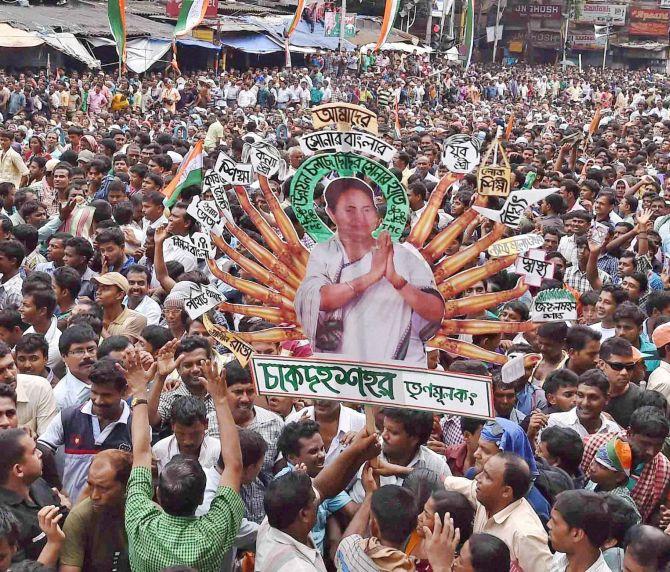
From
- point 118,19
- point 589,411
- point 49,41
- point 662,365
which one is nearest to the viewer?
point 589,411

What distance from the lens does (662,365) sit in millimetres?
6535

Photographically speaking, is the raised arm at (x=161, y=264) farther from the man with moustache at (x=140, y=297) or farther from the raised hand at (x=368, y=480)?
the raised hand at (x=368, y=480)

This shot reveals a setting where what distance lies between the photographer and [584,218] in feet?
32.3

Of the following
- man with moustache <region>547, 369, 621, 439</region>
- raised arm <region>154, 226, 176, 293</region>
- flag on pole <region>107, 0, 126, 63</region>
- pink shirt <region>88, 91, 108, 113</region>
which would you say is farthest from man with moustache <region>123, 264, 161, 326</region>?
pink shirt <region>88, 91, 108, 113</region>

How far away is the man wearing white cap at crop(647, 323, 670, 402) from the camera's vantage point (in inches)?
251

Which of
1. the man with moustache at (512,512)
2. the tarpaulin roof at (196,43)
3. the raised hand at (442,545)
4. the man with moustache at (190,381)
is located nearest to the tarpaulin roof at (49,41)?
the tarpaulin roof at (196,43)

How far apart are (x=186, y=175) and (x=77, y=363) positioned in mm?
4079

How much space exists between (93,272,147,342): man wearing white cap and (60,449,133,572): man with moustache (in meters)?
2.46

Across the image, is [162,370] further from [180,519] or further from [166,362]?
[180,519]

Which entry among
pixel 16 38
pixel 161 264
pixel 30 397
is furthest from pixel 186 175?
pixel 16 38

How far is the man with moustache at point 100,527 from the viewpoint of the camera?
4.27 metres

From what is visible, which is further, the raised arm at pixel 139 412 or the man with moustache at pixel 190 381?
the man with moustache at pixel 190 381

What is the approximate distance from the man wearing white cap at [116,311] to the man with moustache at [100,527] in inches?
96.8

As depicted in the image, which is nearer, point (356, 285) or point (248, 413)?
point (356, 285)
